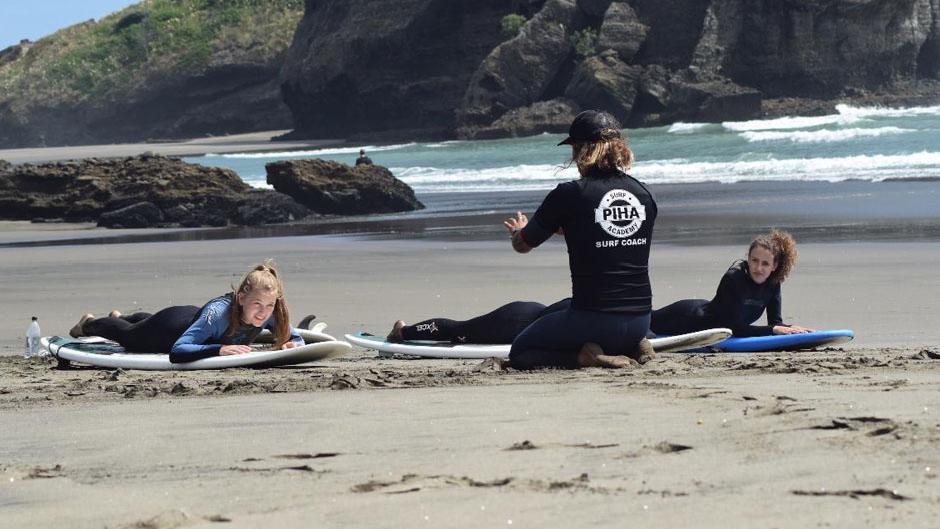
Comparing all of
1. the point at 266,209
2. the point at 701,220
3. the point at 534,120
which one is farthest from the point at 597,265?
the point at 534,120

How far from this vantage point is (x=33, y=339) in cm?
884

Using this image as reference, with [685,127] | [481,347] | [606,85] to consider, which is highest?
[606,85]

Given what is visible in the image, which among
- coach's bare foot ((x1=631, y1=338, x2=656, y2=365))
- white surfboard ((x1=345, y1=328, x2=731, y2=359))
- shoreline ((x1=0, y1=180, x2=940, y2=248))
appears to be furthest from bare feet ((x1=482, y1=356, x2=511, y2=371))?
shoreline ((x1=0, y1=180, x2=940, y2=248))

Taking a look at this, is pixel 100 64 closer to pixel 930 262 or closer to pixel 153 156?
pixel 153 156

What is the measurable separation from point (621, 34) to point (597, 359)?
2908 inches

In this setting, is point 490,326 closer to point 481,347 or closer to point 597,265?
point 481,347

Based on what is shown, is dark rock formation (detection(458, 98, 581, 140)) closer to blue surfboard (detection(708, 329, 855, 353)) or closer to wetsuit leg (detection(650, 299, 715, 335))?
wetsuit leg (detection(650, 299, 715, 335))

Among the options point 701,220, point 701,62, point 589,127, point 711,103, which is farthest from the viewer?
point 701,62

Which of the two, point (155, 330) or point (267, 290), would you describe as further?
point (155, 330)

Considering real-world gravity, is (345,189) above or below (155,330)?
above

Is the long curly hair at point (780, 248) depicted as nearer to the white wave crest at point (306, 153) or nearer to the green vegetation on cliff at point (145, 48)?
the white wave crest at point (306, 153)

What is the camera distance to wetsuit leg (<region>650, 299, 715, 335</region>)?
8367mm

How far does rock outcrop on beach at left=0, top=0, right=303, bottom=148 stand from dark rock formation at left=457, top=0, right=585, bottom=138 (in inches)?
1289

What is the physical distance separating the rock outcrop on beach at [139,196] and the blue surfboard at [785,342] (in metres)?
17.4
